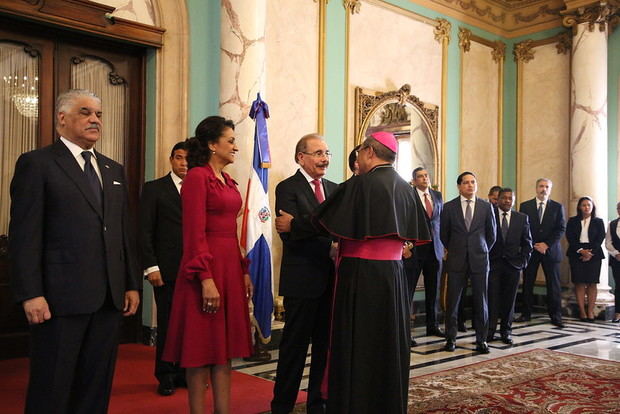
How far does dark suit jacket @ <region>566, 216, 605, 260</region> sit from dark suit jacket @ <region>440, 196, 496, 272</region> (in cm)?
275

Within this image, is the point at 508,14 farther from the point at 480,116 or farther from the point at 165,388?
the point at 165,388

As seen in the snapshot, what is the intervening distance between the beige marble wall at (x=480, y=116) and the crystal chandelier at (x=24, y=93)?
5.84m

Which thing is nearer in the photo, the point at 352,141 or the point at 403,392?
the point at 403,392

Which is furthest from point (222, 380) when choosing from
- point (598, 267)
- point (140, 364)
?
point (598, 267)

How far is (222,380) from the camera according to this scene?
2.92 m

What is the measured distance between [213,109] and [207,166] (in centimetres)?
302

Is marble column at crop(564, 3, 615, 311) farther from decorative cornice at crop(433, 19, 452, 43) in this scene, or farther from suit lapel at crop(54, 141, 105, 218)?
suit lapel at crop(54, 141, 105, 218)

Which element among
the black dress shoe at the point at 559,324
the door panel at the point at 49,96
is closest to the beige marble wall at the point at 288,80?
the door panel at the point at 49,96

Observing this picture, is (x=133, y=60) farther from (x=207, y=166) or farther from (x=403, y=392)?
(x=403, y=392)

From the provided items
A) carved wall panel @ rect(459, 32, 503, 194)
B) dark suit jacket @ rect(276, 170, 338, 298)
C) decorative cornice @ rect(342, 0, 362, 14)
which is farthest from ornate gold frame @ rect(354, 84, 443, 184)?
dark suit jacket @ rect(276, 170, 338, 298)

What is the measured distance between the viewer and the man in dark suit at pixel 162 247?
13.1 ft

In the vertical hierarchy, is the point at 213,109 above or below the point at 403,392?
above

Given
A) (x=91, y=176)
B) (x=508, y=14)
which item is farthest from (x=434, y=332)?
(x=508, y=14)

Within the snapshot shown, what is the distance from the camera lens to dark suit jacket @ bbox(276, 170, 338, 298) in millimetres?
3416
